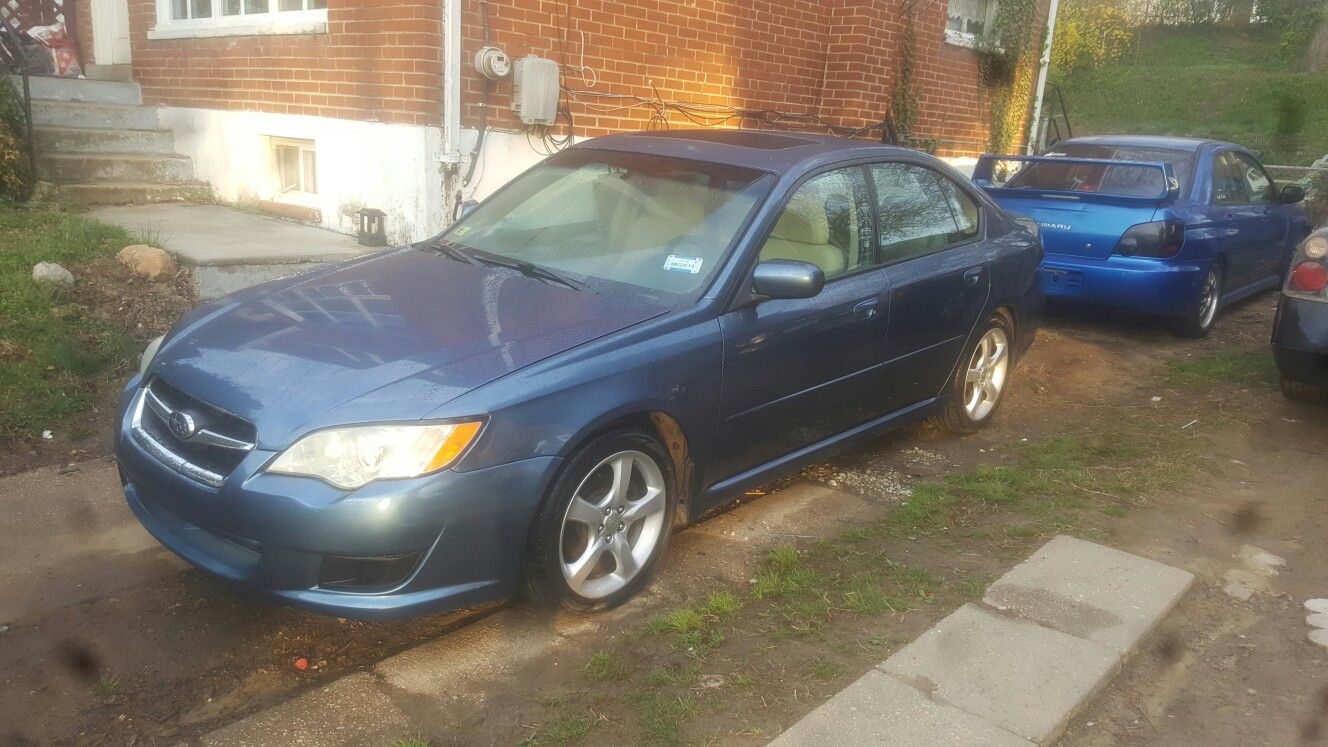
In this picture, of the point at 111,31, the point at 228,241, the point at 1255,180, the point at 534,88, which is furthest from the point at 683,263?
the point at 111,31

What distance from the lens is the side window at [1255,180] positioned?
28.9 ft

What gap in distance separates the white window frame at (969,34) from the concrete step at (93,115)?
8.78 metres

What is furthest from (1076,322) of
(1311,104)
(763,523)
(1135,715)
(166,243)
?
(1311,104)

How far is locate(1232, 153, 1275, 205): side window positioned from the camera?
8.82 meters

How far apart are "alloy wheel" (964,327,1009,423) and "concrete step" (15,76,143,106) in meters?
8.51

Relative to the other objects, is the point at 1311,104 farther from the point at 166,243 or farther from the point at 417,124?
the point at 166,243

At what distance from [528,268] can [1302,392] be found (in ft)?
16.3

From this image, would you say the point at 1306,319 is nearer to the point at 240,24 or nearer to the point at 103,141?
the point at 240,24

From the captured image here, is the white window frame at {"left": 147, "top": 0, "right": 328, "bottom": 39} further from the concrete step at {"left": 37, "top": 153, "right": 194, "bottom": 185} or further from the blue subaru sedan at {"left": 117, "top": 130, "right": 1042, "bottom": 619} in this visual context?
the blue subaru sedan at {"left": 117, "top": 130, "right": 1042, "bottom": 619}

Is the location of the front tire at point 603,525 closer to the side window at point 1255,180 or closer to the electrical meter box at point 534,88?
the electrical meter box at point 534,88

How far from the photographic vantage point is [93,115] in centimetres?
964

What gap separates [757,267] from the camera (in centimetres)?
390

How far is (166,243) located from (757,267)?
5004 mm

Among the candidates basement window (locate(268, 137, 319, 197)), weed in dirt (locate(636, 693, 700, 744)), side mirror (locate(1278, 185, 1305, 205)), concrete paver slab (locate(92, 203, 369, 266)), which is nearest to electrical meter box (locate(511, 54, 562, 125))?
concrete paver slab (locate(92, 203, 369, 266))
